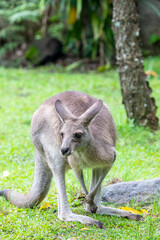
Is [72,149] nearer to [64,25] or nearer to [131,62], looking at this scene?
[131,62]

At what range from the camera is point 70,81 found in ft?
31.5

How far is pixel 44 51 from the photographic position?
1187cm

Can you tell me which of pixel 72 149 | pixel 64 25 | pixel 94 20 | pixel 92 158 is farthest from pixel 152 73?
pixel 72 149

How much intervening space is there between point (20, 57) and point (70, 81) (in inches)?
162

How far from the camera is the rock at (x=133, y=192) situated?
3.64m

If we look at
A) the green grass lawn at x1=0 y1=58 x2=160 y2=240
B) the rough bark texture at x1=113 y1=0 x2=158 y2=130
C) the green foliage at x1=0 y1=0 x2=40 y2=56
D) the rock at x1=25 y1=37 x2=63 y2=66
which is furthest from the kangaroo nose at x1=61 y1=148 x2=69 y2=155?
the green foliage at x1=0 y1=0 x2=40 y2=56

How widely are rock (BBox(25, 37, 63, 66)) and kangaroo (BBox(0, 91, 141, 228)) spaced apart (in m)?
8.31

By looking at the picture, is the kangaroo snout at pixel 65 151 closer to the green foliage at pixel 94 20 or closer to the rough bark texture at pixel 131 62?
the rough bark texture at pixel 131 62

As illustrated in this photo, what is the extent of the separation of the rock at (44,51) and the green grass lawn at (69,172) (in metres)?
1.06

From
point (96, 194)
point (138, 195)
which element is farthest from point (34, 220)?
→ point (138, 195)

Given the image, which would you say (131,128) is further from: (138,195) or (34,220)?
(34,220)

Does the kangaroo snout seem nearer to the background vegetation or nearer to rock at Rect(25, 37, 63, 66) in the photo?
the background vegetation

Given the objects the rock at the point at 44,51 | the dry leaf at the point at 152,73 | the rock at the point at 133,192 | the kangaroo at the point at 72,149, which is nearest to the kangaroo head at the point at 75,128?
the kangaroo at the point at 72,149

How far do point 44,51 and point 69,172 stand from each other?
25.4 feet
